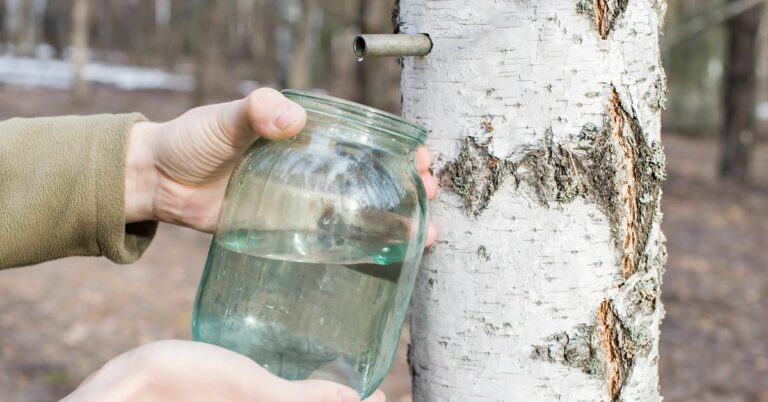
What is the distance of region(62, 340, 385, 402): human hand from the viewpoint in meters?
1.13

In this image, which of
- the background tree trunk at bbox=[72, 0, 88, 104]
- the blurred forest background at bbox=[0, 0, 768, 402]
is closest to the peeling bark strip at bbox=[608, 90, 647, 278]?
the blurred forest background at bbox=[0, 0, 768, 402]

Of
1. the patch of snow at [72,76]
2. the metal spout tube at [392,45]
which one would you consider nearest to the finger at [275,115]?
the metal spout tube at [392,45]

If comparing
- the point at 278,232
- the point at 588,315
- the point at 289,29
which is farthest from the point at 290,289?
the point at 289,29

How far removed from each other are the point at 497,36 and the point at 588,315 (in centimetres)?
46

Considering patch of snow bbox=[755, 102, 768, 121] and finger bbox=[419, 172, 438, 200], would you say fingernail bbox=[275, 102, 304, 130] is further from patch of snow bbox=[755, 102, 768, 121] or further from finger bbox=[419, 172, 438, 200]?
patch of snow bbox=[755, 102, 768, 121]

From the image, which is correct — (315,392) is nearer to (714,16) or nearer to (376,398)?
(376,398)

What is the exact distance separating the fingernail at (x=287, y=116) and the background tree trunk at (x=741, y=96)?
10.5m

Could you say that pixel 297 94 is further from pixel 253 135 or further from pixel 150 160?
pixel 150 160

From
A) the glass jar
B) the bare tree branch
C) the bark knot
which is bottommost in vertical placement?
the glass jar

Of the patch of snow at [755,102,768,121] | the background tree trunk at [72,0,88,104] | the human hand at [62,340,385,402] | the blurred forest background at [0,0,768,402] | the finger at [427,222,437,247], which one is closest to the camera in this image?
the human hand at [62,340,385,402]

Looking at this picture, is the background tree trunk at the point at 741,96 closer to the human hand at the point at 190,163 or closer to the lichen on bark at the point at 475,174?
the human hand at the point at 190,163

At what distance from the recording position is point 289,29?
510 inches

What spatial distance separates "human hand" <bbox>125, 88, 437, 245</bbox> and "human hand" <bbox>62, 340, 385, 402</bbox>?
0.36m

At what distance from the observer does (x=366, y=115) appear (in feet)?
4.18
